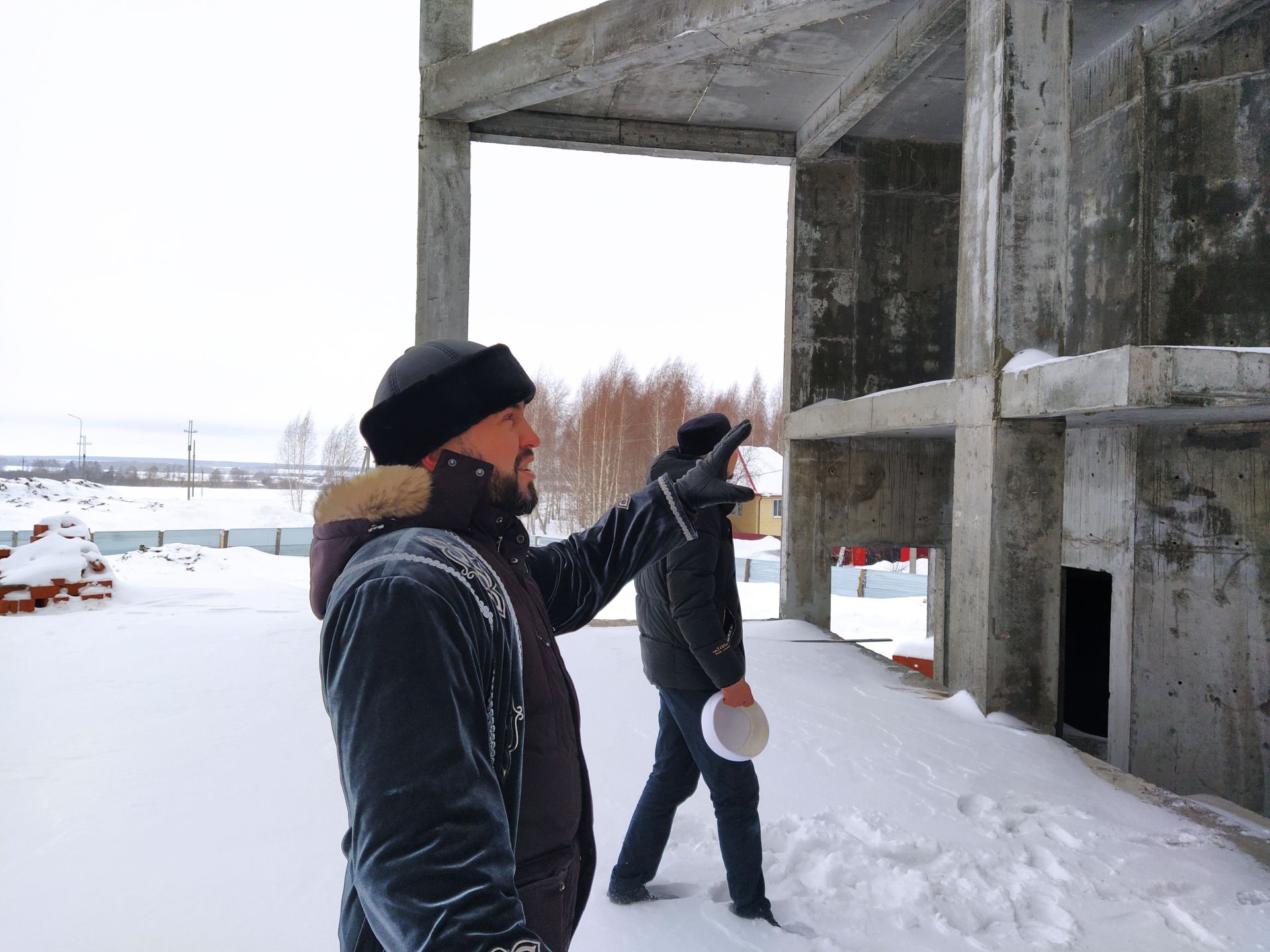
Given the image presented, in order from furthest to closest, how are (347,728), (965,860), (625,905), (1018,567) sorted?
(1018,567)
(965,860)
(625,905)
(347,728)

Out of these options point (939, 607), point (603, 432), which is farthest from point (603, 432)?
point (939, 607)

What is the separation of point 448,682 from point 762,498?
22253mm

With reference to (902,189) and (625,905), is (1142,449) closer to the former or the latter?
(902,189)

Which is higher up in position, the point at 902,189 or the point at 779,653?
the point at 902,189

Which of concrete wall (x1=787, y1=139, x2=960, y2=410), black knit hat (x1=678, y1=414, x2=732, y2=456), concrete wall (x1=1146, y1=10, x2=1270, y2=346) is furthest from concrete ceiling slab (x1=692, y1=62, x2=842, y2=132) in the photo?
black knit hat (x1=678, y1=414, x2=732, y2=456)

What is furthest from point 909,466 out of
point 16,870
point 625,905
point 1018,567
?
point 16,870

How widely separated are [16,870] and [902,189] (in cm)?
945

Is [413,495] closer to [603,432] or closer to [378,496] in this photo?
[378,496]

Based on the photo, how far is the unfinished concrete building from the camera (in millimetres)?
5457

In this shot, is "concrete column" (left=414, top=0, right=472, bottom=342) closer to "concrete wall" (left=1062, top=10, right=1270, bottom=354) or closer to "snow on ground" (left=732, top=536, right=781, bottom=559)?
"concrete wall" (left=1062, top=10, right=1270, bottom=354)

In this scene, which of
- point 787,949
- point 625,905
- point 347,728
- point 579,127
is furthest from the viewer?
point 579,127

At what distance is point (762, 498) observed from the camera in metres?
23.1

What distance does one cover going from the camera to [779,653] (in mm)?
6895

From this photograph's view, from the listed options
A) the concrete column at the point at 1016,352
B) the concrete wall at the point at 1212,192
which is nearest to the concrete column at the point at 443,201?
the concrete column at the point at 1016,352
